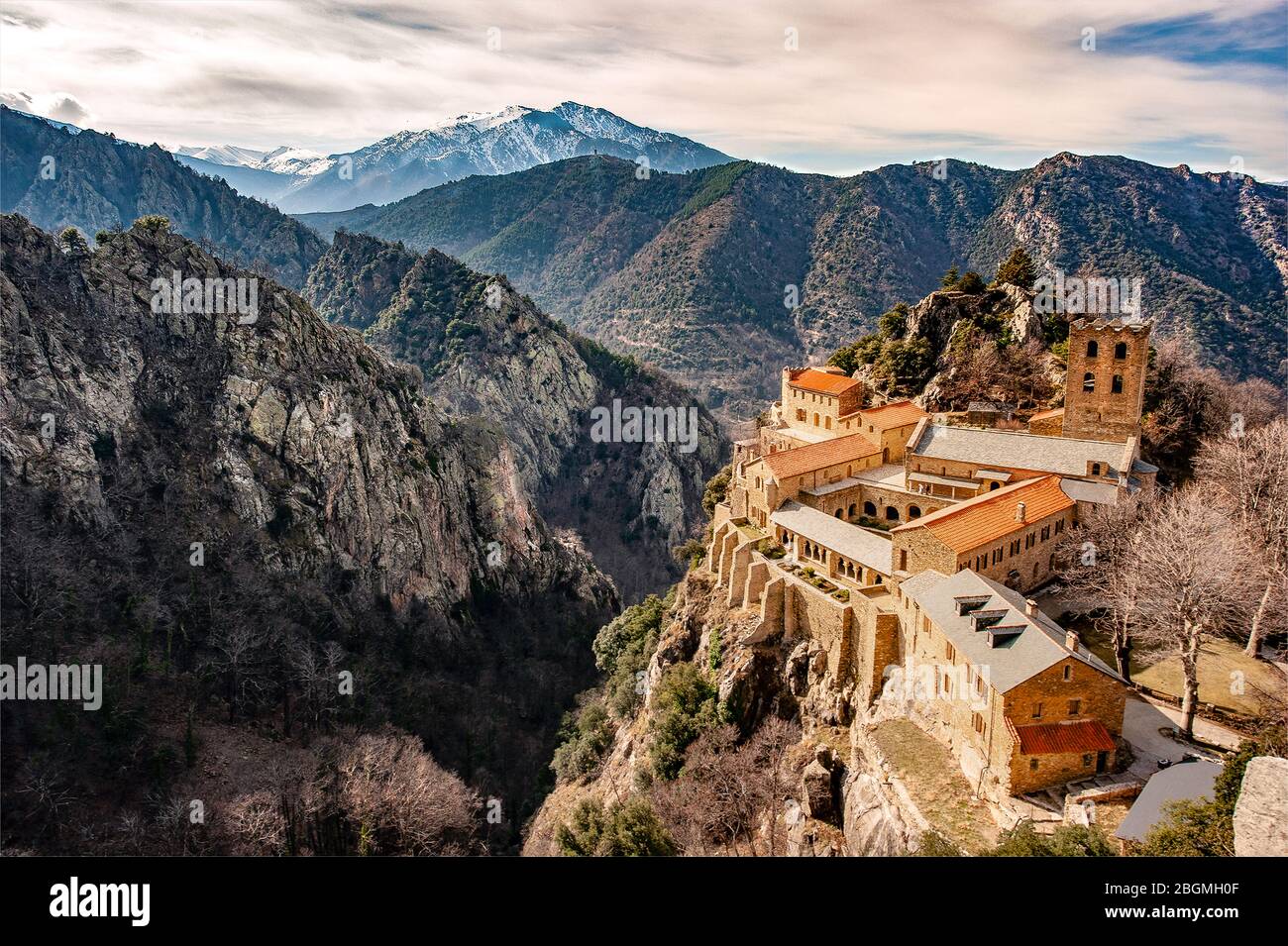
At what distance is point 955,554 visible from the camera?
91.9 ft

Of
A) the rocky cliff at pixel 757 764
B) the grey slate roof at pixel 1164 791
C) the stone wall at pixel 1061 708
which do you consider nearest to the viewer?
the grey slate roof at pixel 1164 791

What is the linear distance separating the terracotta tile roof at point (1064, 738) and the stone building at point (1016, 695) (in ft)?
0.09

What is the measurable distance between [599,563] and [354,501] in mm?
44641

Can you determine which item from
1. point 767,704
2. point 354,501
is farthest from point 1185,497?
point 354,501

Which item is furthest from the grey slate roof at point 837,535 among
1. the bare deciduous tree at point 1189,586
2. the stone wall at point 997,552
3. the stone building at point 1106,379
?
the stone building at point 1106,379

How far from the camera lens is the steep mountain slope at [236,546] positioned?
1644 inches

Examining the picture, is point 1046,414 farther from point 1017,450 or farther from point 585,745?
point 585,745

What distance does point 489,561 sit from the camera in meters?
72.4

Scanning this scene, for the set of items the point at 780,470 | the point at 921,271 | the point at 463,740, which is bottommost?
the point at 463,740

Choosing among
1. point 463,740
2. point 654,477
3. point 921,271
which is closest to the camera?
point 463,740

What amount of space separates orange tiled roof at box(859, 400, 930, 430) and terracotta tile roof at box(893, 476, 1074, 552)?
9.30 m

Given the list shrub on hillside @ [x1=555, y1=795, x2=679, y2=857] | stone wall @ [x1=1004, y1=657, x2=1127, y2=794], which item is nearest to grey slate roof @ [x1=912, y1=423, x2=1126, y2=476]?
stone wall @ [x1=1004, y1=657, x2=1127, y2=794]

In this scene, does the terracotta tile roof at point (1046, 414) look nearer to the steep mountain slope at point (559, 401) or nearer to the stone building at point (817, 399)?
the stone building at point (817, 399)
